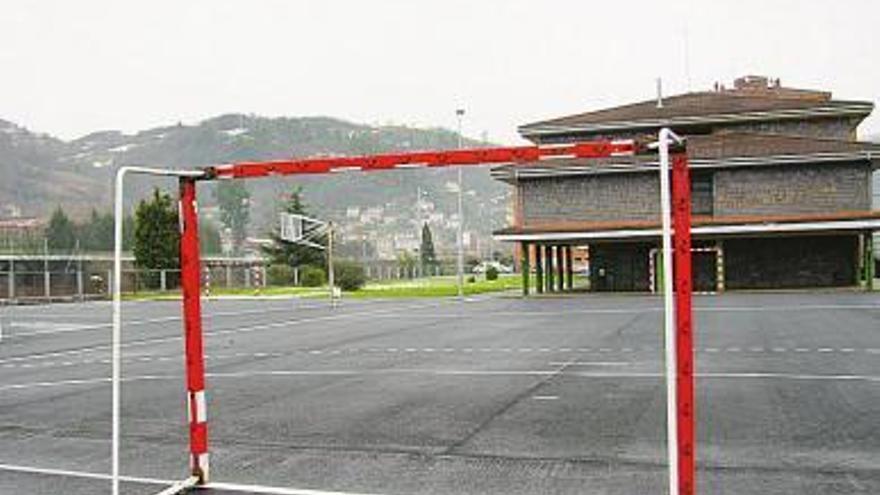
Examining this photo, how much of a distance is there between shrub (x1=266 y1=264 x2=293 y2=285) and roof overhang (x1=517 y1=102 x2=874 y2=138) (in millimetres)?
30706

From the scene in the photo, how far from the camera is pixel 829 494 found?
252 inches

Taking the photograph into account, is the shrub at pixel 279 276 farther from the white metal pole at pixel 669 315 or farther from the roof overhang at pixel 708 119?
the white metal pole at pixel 669 315

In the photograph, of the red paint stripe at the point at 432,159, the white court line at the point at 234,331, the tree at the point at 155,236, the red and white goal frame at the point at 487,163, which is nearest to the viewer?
the red and white goal frame at the point at 487,163

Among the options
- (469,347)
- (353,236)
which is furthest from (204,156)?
(469,347)

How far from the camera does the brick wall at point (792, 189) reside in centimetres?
4084

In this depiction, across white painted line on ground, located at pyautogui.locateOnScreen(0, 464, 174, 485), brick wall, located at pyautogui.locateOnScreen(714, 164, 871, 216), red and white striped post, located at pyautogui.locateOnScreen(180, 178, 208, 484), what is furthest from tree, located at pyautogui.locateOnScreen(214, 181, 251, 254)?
red and white striped post, located at pyautogui.locateOnScreen(180, 178, 208, 484)

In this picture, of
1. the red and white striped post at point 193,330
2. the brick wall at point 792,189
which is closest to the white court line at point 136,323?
the brick wall at point 792,189

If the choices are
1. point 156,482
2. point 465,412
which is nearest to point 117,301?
point 156,482

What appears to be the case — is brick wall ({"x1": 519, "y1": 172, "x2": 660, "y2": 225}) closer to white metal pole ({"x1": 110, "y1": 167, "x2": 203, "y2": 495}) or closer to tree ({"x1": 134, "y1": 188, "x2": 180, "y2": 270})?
tree ({"x1": 134, "y1": 188, "x2": 180, "y2": 270})

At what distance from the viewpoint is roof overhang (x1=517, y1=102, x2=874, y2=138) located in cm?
4450

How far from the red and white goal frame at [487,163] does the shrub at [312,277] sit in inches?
2464

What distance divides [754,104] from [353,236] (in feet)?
379

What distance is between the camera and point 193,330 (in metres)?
7.30

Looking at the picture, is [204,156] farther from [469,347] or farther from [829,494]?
[829,494]
